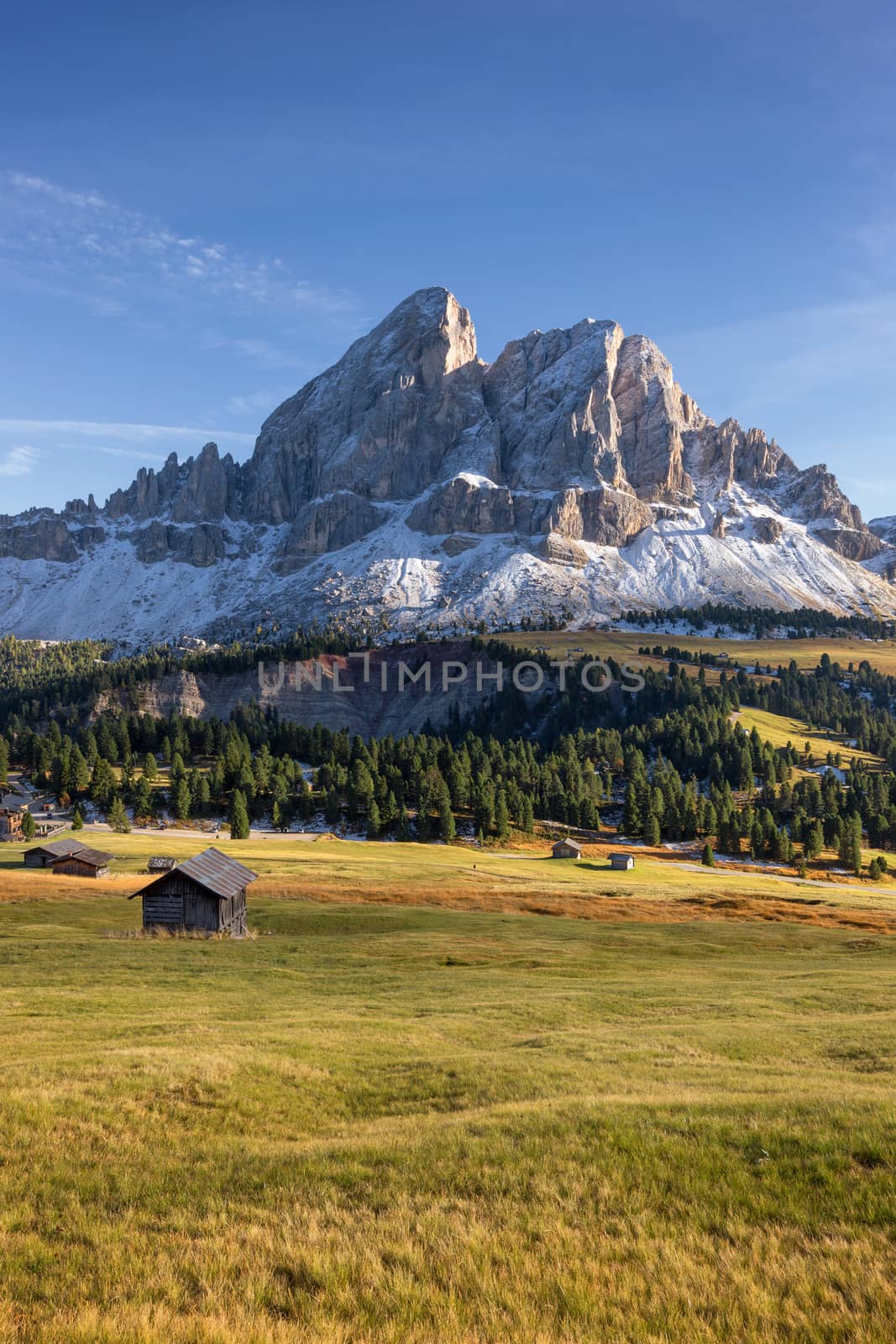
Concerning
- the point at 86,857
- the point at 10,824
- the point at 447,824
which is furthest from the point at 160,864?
the point at 447,824

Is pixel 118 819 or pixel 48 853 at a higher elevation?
pixel 48 853

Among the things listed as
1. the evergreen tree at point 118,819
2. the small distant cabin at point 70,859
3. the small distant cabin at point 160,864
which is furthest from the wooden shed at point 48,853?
the evergreen tree at point 118,819

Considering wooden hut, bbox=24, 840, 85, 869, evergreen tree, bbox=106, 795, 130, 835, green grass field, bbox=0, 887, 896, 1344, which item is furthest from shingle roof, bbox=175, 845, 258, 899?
evergreen tree, bbox=106, 795, 130, 835

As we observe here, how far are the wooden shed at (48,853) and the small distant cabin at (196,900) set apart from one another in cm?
3559

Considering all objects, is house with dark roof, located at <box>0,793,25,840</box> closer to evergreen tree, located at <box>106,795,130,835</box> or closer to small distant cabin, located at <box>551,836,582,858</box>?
evergreen tree, located at <box>106,795,130,835</box>

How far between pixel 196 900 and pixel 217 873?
2.23m

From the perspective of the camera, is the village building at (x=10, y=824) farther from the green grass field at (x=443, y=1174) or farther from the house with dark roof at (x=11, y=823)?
the green grass field at (x=443, y=1174)

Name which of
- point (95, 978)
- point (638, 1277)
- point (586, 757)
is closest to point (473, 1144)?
point (638, 1277)

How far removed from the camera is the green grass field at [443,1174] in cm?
748

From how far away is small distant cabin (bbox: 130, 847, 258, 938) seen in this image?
48469 mm

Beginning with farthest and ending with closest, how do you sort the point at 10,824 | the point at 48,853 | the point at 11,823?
1. the point at 11,823
2. the point at 10,824
3. the point at 48,853

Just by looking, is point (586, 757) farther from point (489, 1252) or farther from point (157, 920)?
point (489, 1252)

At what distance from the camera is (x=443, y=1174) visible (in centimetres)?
1082

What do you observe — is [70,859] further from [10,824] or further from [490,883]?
[10,824]
